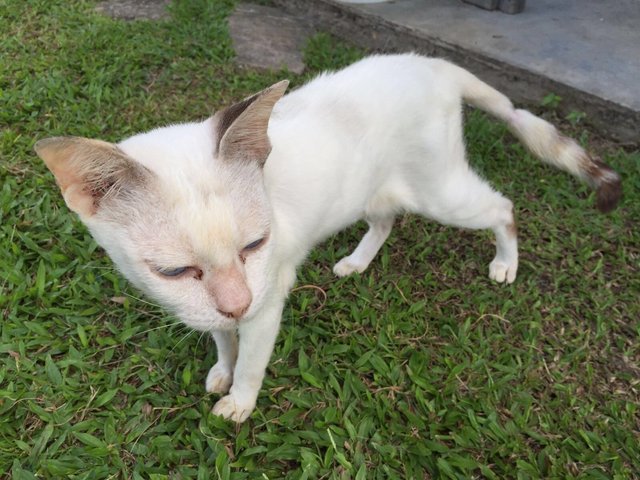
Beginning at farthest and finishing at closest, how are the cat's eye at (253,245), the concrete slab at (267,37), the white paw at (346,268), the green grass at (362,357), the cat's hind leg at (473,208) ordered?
the concrete slab at (267,37)
the white paw at (346,268)
the cat's hind leg at (473,208)
the green grass at (362,357)
the cat's eye at (253,245)

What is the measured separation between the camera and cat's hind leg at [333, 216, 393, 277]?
3.25 m

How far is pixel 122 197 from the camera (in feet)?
5.56

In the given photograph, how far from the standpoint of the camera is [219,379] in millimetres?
2582

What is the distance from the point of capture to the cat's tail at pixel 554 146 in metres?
2.88

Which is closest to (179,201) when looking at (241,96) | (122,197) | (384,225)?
(122,197)

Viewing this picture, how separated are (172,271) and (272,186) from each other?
1.98ft

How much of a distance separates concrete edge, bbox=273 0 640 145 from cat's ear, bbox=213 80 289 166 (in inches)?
133

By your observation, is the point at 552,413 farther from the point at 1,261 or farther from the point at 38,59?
the point at 38,59

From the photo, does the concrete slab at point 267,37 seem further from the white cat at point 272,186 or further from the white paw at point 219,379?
the white paw at point 219,379

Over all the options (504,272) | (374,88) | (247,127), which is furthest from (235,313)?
(504,272)

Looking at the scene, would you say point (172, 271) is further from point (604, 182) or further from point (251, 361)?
point (604, 182)

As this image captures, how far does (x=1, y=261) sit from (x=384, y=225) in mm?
2178

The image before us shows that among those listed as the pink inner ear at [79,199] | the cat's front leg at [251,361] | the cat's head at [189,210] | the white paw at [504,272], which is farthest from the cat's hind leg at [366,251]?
the pink inner ear at [79,199]

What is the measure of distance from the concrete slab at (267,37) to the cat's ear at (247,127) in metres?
3.38
